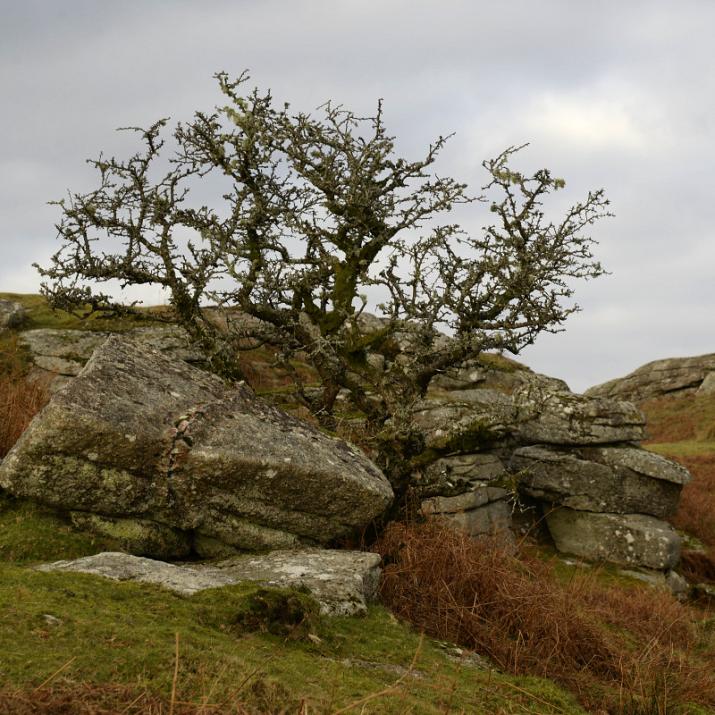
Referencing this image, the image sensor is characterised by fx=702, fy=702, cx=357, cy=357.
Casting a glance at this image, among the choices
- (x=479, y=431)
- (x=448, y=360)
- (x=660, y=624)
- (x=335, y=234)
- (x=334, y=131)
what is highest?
(x=334, y=131)

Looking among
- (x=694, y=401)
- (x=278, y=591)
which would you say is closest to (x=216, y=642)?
(x=278, y=591)

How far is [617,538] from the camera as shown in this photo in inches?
738

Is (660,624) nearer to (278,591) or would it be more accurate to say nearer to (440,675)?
(440,675)

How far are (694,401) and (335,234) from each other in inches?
1635

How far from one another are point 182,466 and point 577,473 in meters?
13.8

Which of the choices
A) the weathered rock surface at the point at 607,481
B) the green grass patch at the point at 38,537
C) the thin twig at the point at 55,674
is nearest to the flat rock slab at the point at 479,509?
the weathered rock surface at the point at 607,481

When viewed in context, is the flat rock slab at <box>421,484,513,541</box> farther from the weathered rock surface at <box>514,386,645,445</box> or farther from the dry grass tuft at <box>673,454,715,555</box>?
the dry grass tuft at <box>673,454,715,555</box>

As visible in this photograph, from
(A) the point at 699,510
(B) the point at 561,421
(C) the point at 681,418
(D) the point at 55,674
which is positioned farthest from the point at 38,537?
(C) the point at 681,418

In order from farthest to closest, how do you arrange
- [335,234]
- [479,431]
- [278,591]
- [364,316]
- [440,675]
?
[364,316] → [479,431] → [335,234] → [278,591] → [440,675]

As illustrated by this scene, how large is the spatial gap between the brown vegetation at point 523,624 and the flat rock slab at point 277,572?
0.72 metres

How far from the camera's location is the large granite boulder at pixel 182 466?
26.9 ft

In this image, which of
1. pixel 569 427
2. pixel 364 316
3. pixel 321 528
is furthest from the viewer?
pixel 364 316

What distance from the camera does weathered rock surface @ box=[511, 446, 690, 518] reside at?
1933 centimetres

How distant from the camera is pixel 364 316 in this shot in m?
28.5
